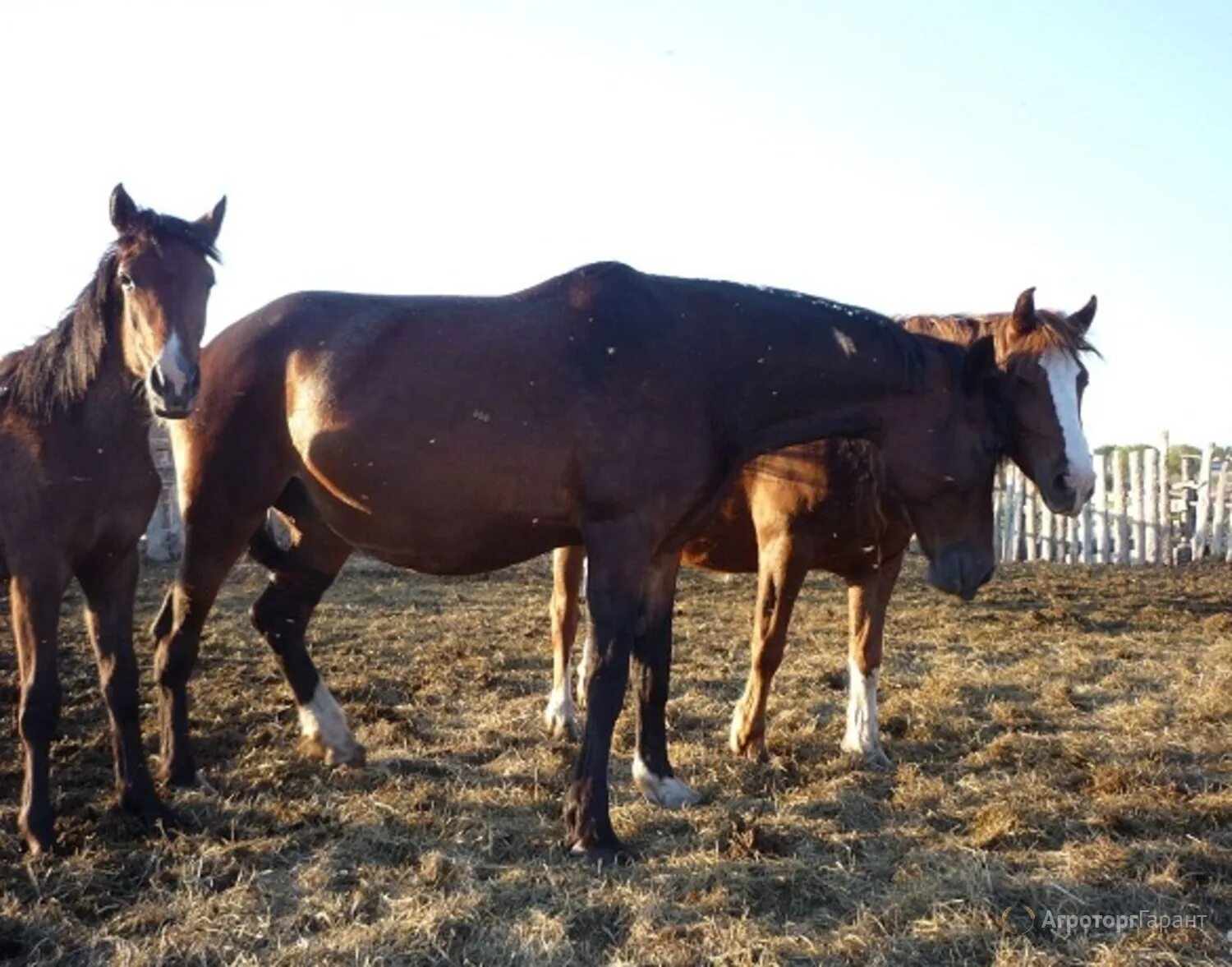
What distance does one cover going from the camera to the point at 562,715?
6.49 meters

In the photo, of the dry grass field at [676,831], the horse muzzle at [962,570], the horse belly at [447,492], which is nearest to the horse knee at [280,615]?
the dry grass field at [676,831]

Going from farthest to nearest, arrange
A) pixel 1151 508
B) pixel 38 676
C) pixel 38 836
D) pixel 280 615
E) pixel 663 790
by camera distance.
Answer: pixel 1151 508
pixel 280 615
pixel 663 790
pixel 38 676
pixel 38 836

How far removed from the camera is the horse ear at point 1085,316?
5.57 metres

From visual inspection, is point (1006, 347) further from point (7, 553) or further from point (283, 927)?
point (7, 553)

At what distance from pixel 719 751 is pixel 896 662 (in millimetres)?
3038

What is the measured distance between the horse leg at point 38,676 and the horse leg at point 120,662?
0.27m

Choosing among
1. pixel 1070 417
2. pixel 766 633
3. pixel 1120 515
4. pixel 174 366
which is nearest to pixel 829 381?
pixel 1070 417

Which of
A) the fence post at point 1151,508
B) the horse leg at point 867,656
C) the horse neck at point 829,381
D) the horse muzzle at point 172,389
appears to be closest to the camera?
the horse muzzle at point 172,389

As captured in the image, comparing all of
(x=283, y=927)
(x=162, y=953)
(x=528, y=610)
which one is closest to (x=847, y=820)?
(x=283, y=927)

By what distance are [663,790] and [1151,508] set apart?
56.6 ft

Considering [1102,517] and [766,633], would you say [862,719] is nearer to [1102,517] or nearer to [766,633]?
[766,633]

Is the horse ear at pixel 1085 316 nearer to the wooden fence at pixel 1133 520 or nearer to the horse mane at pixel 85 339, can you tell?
the horse mane at pixel 85 339

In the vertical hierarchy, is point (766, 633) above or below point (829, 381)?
below

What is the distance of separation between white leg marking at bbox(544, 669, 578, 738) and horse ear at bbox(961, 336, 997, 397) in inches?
117
